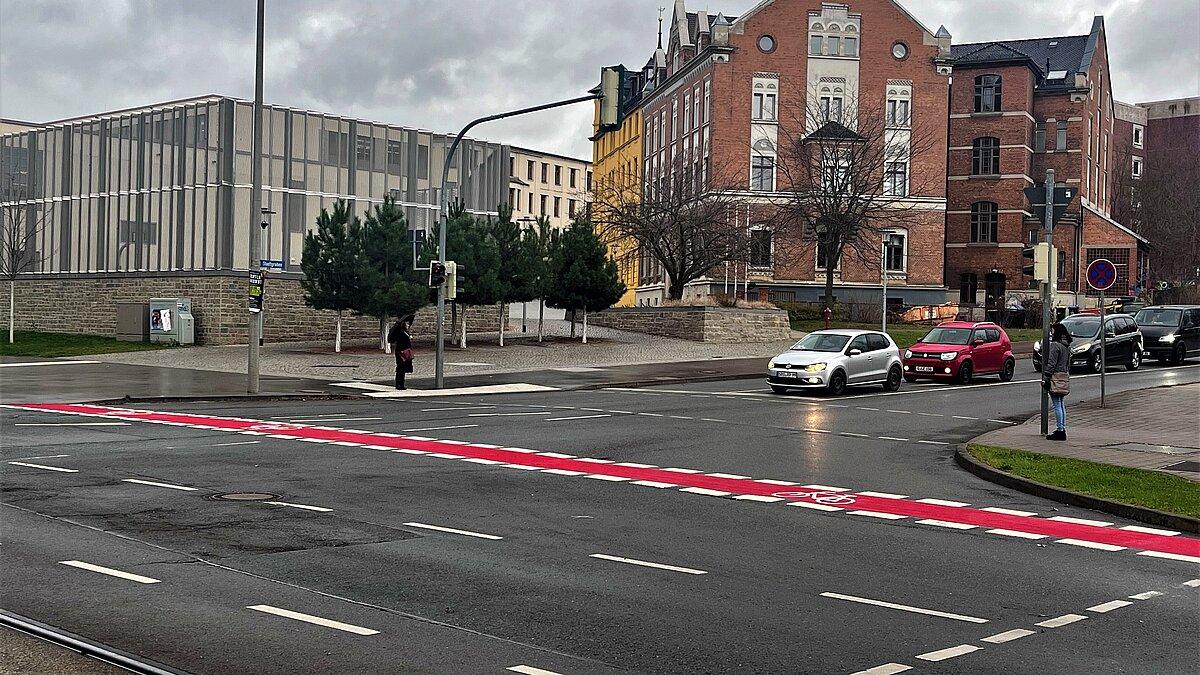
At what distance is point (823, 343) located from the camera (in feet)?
102

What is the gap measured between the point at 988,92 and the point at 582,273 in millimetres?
41584

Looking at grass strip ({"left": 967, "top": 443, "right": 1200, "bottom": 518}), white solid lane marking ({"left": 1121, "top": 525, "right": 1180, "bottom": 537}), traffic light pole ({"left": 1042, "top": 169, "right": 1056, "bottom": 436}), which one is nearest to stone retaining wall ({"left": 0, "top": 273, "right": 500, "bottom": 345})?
traffic light pole ({"left": 1042, "top": 169, "right": 1056, "bottom": 436})

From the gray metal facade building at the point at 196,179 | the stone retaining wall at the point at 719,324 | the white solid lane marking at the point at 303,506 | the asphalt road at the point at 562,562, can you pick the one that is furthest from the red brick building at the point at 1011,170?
the white solid lane marking at the point at 303,506

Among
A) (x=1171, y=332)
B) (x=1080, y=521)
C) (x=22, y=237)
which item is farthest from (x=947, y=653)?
(x=22, y=237)

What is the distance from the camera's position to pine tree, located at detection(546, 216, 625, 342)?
4909cm

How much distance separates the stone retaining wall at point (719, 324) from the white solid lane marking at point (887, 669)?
146 feet

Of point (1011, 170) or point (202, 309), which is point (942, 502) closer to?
point (202, 309)

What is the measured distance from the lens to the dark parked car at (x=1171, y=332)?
4103 centimetres

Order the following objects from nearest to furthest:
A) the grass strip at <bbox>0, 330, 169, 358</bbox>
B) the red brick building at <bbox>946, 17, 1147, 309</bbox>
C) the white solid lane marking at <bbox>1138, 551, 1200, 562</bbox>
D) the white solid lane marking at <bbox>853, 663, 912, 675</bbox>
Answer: the white solid lane marking at <bbox>853, 663, 912, 675</bbox>
the white solid lane marking at <bbox>1138, 551, 1200, 562</bbox>
the grass strip at <bbox>0, 330, 169, 358</bbox>
the red brick building at <bbox>946, 17, 1147, 309</bbox>

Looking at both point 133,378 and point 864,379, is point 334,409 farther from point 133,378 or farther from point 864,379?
point 864,379

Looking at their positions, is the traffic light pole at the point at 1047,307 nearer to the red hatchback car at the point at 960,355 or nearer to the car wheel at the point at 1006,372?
the red hatchback car at the point at 960,355

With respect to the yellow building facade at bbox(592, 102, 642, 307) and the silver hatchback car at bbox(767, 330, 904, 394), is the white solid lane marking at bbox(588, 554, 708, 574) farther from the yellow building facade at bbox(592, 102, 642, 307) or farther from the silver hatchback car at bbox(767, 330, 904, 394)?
the yellow building facade at bbox(592, 102, 642, 307)

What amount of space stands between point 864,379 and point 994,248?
52393mm

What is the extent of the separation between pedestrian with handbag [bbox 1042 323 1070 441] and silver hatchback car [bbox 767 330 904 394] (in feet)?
31.7
